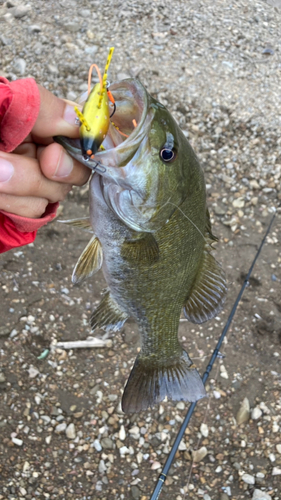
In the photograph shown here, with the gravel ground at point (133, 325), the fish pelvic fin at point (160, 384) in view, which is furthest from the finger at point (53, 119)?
the gravel ground at point (133, 325)

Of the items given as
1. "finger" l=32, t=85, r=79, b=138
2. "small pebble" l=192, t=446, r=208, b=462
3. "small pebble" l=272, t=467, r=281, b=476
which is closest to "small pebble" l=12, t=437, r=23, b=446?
"small pebble" l=192, t=446, r=208, b=462

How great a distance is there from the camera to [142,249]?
1.74 metres

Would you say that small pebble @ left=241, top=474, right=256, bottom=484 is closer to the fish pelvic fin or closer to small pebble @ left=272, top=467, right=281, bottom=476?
small pebble @ left=272, top=467, right=281, bottom=476

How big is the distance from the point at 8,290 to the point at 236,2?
5026 mm

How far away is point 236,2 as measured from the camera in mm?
5547

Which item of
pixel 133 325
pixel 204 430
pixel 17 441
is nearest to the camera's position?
pixel 17 441

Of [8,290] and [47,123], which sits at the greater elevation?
[47,123]

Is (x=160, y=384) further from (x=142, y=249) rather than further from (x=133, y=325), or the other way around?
(x=133, y=325)

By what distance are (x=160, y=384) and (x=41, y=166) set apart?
1.26 m

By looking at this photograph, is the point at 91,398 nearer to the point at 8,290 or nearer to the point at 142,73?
the point at 8,290

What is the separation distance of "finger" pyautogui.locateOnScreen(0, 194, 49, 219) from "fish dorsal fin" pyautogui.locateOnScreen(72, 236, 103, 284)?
32 centimetres

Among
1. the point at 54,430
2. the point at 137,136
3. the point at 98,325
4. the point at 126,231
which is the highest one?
the point at 137,136

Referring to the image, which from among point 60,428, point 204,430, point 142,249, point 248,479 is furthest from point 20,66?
point 248,479

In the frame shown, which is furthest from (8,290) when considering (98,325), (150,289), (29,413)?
(150,289)
